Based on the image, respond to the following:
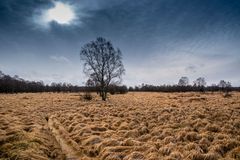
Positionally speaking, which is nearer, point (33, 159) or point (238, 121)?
point (33, 159)

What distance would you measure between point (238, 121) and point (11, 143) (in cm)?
1332

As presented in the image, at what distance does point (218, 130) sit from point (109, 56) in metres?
27.1

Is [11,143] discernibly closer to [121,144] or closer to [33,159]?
[33,159]

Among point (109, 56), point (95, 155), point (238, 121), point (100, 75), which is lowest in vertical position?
point (95, 155)

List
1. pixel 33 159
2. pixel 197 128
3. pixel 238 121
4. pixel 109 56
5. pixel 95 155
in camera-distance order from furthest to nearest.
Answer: pixel 109 56
pixel 238 121
pixel 197 128
pixel 95 155
pixel 33 159

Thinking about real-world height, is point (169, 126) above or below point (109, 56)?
below

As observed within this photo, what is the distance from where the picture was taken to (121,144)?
10336 mm

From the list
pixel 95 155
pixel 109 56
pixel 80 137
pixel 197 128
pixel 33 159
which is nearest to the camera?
pixel 33 159

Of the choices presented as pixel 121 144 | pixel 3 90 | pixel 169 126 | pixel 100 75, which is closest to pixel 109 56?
pixel 100 75

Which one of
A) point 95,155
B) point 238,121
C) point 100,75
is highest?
point 100,75

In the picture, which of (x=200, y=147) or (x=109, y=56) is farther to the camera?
(x=109, y=56)

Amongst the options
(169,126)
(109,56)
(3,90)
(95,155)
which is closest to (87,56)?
(109,56)

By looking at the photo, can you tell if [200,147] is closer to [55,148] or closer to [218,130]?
[218,130]

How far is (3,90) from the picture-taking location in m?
85.8
